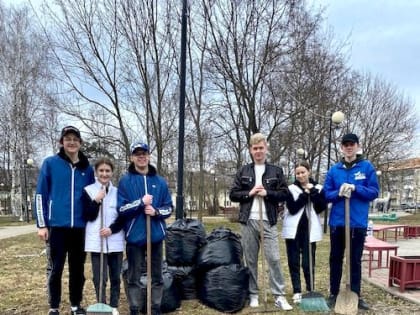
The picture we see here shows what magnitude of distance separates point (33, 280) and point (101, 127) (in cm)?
821

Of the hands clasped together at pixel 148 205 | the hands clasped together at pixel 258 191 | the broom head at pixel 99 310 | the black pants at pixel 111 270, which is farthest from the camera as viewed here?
the hands clasped together at pixel 258 191

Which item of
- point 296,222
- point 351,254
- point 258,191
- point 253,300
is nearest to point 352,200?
point 351,254

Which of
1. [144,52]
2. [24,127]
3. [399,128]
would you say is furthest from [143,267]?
[399,128]

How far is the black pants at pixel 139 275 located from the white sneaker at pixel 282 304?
49.6 inches

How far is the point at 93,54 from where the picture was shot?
11.4m

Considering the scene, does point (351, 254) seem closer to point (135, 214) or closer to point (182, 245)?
point (182, 245)

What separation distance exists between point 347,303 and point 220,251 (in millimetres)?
1374

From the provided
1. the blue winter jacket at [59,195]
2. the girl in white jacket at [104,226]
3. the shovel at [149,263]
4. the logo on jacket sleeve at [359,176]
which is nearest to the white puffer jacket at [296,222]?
the logo on jacket sleeve at [359,176]

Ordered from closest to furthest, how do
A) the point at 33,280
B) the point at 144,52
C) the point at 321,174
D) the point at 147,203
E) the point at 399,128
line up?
1. the point at 147,203
2. the point at 33,280
3. the point at 144,52
4. the point at 321,174
5. the point at 399,128

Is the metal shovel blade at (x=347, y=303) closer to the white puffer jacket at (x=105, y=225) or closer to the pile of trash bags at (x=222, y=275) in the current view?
the pile of trash bags at (x=222, y=275)

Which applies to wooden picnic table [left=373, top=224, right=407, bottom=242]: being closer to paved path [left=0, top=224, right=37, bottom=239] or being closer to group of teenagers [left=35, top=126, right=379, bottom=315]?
group of teenagers [left=35, top=126, right=379, bottom=315]

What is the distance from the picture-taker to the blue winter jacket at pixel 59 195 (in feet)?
12.3

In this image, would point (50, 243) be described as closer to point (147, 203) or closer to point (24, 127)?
point (147, 203)

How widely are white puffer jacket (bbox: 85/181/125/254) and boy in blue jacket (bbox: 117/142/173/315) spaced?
103mm
